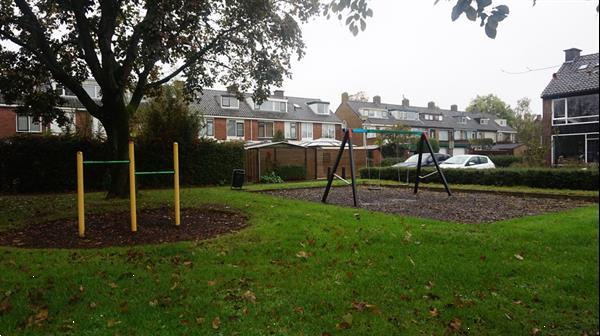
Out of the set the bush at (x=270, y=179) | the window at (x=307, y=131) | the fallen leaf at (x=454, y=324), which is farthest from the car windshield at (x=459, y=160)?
the window at (x=307, y=131)

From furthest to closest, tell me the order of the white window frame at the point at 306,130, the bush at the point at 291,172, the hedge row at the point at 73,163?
the white window frame at the point at 306,130
the bush at the point at 291,172
the hedge row at the point at 73,163

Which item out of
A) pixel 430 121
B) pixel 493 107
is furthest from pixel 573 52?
pixel 493 107

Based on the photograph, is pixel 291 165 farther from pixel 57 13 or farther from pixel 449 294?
pixel 449 294

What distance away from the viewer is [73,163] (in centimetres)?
1955

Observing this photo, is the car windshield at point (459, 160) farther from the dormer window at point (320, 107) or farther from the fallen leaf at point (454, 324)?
the dormer window at point (320, 107)

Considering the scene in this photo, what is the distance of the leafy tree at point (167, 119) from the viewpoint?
70.9 feet

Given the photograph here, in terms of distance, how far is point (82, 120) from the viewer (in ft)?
74.3

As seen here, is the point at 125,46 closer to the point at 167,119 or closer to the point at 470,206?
the point at 167,119

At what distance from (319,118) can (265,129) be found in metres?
7.89

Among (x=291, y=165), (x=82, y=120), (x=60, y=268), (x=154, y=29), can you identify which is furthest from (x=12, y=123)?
(x=60, y=268)

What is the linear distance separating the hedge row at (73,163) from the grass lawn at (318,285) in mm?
12056

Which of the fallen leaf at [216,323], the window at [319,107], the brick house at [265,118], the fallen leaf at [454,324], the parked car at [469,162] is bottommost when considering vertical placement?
the fallen leaf at [454,324]

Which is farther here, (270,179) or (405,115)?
(405,115)

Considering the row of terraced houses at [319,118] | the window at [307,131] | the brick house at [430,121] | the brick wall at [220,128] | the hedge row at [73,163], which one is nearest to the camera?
the hedge row at [73,163]
